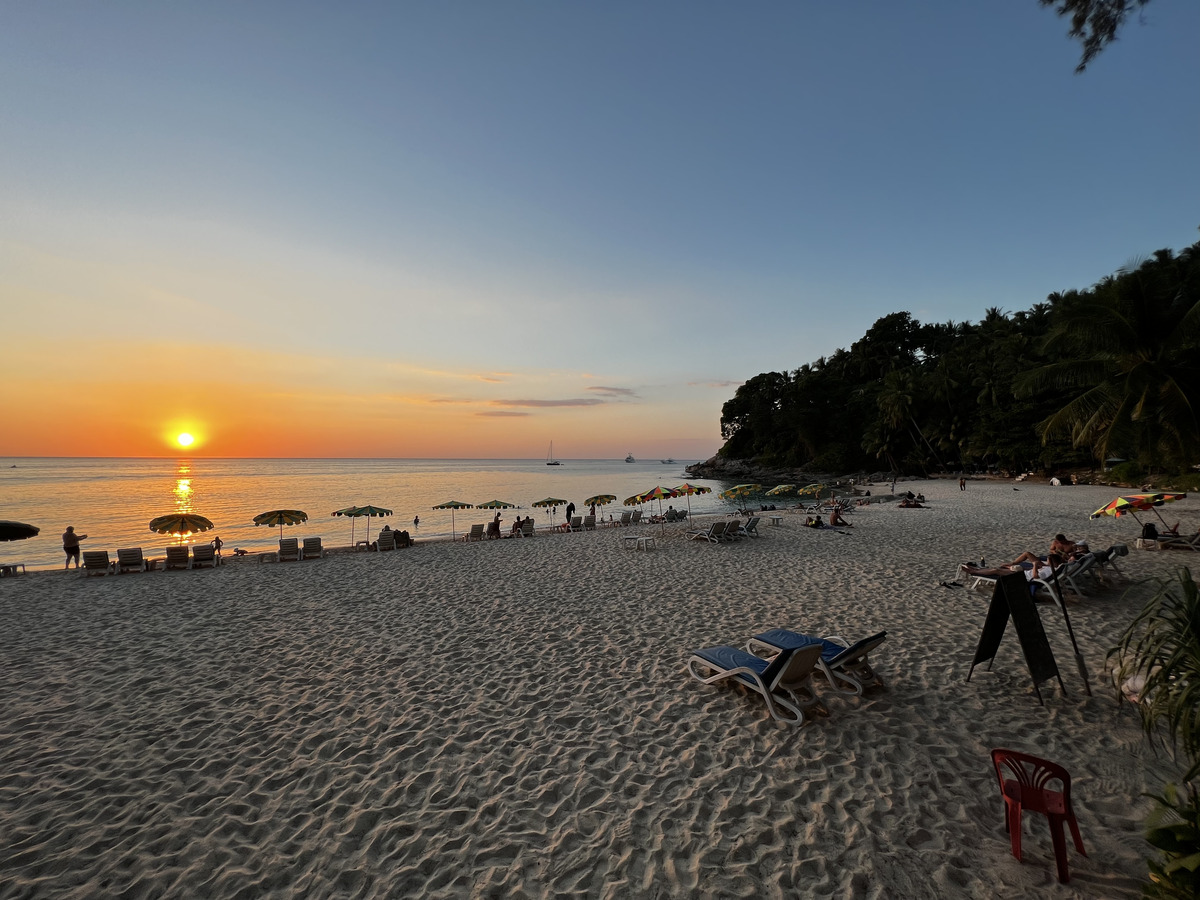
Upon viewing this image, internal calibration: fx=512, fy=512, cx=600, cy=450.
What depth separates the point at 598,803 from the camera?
12.8 ft

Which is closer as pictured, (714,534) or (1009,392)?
(714,534)

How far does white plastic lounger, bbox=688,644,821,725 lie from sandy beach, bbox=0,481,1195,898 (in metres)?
0.20

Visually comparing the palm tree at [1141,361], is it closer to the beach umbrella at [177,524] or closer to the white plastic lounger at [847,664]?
the white plastic lounger at [847,664]

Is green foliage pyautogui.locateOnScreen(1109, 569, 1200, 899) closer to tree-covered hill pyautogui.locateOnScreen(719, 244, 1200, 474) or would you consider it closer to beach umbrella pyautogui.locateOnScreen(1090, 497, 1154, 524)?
beach umbrella pyautogui.locateOnScreen(1090, 497, 1154, 524)

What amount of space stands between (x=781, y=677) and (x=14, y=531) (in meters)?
14.1

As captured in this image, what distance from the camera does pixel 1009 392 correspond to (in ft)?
144

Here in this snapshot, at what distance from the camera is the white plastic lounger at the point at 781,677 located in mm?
5035

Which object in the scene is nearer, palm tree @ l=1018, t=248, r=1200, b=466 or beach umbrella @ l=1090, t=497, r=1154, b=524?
beach umbrella @ l=1090, t=497, r=1154, b=524

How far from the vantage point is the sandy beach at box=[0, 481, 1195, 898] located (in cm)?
328

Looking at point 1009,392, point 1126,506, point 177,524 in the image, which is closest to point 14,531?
point 177,524

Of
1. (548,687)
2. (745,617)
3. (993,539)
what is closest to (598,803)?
(548,687)

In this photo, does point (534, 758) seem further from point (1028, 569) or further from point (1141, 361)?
point (1141, 361)

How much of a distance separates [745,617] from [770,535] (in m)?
9.85

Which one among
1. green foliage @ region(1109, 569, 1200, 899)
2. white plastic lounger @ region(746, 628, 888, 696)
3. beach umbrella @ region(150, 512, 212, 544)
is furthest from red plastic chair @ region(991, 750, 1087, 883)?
beach umbrella @ region(150, 512, 212, 544)
